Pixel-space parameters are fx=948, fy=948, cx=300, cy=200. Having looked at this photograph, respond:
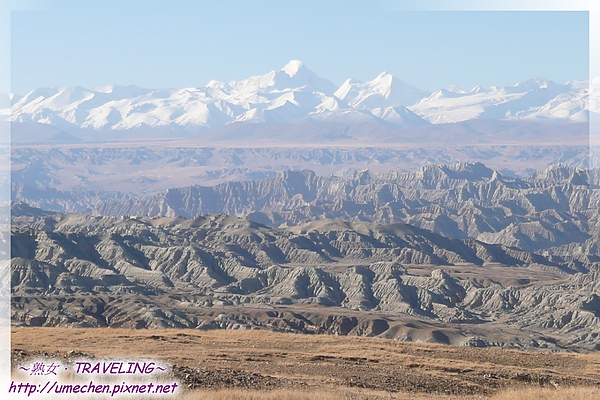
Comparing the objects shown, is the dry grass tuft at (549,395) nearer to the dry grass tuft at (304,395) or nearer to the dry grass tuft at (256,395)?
the dry grass tuft at (304,395)

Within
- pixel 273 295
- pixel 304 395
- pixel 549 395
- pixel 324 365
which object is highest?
pixel 304 395

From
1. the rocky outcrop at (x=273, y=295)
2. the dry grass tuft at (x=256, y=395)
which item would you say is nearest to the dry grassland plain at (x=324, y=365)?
the dry grass tuft at (x=256, y=395)

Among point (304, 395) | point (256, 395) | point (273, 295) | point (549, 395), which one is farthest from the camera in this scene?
point (273, 295)

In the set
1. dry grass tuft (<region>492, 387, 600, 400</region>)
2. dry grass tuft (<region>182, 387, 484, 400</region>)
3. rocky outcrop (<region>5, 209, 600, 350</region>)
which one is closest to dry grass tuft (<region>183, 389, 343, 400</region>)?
dry grass tuft (<region>182, 387, 484, 400</region>)

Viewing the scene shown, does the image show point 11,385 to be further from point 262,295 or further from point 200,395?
point 262,295

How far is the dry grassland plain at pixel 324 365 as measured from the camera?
75.8ft

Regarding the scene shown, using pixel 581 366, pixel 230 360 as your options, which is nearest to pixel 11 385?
pixel 230 360

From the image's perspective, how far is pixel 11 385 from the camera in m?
19.3

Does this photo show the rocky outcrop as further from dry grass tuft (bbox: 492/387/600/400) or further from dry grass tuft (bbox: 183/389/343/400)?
dry grass tuft (bbox: 183/389/343/400)

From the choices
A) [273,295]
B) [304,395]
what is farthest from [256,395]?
[273,295]

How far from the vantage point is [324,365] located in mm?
29516

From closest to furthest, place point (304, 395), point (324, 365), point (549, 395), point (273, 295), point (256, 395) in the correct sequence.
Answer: point (256, 395) < point (304, 395) < point (549, 395) < point (324, 365) < point (273, 295)

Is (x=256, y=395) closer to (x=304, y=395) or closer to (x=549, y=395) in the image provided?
(x=304, y=395)

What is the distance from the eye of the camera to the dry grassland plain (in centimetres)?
2309
